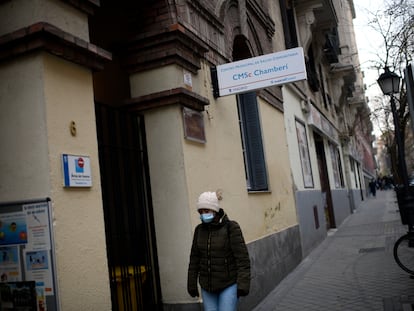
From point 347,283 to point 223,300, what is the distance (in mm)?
4547

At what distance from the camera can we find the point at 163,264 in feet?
19.6

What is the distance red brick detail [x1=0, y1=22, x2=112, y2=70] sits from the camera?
379cm

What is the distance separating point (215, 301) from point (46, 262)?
1.61 m

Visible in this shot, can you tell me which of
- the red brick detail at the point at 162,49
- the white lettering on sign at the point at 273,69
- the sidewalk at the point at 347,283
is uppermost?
the red brick detail at the point at 162,49

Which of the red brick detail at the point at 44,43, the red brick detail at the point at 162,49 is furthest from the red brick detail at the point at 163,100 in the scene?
the red brick detail at the point at 44,43

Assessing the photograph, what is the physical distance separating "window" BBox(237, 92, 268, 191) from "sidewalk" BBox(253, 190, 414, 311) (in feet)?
6.49

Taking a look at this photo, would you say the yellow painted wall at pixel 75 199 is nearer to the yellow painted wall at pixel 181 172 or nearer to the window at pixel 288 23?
the yellow painted wall at pixel 181 172

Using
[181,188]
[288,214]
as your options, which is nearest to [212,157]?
[181,188]

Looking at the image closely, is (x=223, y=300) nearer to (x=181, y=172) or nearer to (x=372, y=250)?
(x=181, y=172)

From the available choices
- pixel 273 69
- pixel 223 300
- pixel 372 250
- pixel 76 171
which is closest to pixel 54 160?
pixel 76 171

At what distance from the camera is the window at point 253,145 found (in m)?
9.35

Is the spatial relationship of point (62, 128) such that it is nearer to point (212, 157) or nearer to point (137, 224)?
point (137, 224)

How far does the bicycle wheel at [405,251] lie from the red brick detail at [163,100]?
15.5 ft

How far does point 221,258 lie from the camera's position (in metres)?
4.49
